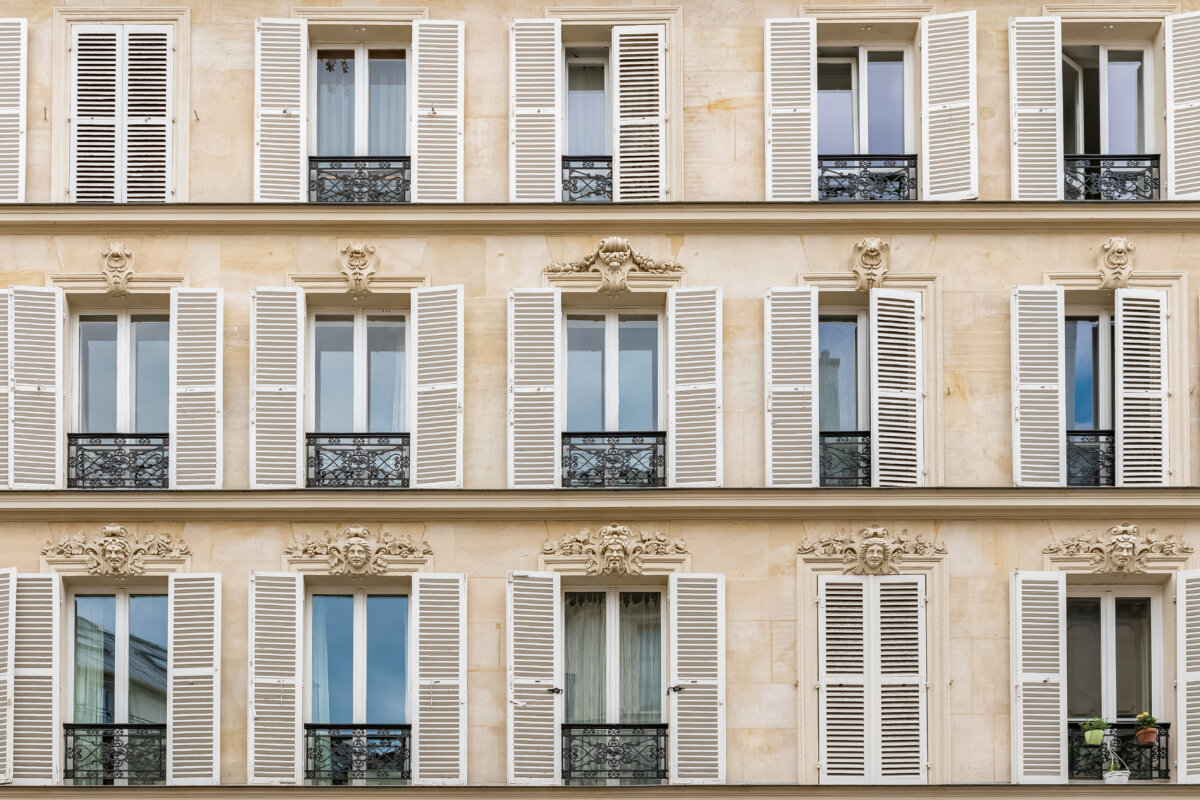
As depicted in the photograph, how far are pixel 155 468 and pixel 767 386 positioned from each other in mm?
6125

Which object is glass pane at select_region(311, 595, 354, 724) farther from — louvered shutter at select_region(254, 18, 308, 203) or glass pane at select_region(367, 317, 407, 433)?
louvered shutter at select_region(254, 18, 308, 203)

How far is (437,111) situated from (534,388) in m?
3.04

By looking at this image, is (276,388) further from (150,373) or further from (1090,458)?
(1090,458)

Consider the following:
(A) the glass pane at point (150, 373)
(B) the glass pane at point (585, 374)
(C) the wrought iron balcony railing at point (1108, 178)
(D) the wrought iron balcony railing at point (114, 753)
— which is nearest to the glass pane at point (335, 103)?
(A) the glass pane at point (150, 373)

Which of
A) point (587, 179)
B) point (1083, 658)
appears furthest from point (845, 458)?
point (587, 179)

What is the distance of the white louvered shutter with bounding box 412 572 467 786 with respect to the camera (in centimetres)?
1998

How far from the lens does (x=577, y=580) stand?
2061 cm

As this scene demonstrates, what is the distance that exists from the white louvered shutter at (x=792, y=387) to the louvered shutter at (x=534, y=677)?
252cm

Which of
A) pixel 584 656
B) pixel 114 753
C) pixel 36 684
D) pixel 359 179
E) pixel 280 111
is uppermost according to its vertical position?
pixel 280 111

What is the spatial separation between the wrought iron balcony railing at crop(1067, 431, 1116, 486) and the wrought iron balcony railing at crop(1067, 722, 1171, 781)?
2.44m

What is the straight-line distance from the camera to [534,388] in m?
20.6

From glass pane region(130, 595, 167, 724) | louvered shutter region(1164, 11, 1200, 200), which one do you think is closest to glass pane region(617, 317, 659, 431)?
glass pane region(130, 595, 167, 724)

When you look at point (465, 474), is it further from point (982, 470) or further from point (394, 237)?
point (982, 470)

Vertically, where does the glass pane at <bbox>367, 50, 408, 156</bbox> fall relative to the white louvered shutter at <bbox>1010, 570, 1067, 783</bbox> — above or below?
above
